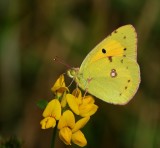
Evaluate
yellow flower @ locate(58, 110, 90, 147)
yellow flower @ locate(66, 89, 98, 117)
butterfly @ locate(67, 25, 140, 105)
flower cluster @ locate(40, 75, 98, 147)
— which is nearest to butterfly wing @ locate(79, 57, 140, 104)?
butterfly @ locate(67, 25, 140, 105)

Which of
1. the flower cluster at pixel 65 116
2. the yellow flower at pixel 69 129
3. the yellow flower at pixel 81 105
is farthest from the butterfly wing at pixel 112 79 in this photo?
the yellow flower at pixel 69 129

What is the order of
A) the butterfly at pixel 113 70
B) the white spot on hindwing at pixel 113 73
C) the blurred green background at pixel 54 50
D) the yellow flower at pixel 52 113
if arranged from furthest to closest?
the blurred green background at pixel 54 50 → the white spot on hindwing at pixel 113 73 → the butterfly at pixel 113 70 → the yellow flower at pixel 52 113

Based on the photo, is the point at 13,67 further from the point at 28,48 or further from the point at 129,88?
the point at 129,88

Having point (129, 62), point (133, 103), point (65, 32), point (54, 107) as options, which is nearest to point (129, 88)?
point (129, 62)

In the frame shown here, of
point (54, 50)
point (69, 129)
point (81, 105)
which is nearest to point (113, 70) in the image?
point (81, 105)

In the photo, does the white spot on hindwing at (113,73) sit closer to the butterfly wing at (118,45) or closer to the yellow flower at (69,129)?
the butterfly wing at (118,45)

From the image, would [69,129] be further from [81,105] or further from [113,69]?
[113,69]
